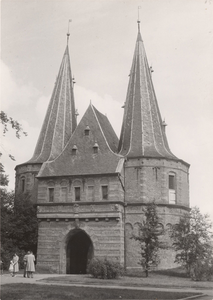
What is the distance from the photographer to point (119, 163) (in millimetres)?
37375

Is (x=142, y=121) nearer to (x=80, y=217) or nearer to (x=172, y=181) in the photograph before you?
(x=172, y=181)

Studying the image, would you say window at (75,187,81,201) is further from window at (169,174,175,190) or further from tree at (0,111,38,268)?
window at (169,174,175,190)

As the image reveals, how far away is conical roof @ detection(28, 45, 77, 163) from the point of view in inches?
1757

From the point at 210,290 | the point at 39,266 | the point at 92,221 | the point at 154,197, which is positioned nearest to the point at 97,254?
the point at 92,221

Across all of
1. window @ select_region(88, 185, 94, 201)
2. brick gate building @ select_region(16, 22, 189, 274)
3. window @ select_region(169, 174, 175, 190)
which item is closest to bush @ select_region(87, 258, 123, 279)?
brick gate building @ select_region(16, 22, 189, 274)

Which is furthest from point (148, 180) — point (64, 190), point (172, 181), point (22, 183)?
point (22, 183)

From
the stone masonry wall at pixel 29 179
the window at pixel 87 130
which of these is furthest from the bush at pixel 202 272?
the stone masonry wall at pixel 29 179

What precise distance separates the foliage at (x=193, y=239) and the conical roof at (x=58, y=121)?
54.0 ft

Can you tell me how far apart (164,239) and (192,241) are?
5408 mm

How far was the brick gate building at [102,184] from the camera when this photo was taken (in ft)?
117

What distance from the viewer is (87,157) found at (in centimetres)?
3875

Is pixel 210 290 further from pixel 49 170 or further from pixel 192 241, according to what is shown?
pixel 49 170

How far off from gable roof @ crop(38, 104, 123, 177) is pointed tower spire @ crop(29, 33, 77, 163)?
4.42 meters

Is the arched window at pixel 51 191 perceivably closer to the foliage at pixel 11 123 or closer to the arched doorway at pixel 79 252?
the arched doorway at pixel 79 252
